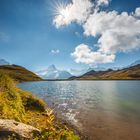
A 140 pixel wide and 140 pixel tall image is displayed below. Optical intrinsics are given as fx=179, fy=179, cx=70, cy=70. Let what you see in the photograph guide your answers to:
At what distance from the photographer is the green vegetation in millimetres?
10438

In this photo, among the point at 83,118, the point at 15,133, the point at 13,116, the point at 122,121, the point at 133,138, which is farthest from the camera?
the point at 83,118

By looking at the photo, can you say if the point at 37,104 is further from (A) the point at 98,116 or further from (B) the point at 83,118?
(A) the point at 98,116

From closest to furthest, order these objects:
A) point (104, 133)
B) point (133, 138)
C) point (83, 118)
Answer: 1. point (133, 138)
2. point (104, 133)
3. point (83, 118)

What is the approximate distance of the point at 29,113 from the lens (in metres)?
22.5

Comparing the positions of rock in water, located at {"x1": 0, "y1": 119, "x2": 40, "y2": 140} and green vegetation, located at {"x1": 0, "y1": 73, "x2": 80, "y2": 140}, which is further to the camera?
green vegetation, located at {"x1": 0, "y1": 73, "x2": 80, "y2": 140}

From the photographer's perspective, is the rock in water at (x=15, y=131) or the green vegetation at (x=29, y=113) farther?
the green vegetation at (x=29, y=113)


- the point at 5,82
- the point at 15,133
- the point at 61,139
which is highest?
the point at 5,82

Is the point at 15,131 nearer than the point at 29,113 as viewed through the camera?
Yes

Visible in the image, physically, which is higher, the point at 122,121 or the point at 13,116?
the point at 13,116

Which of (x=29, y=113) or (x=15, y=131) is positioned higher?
(x=15, y=131)

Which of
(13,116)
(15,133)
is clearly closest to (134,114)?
(13,116)

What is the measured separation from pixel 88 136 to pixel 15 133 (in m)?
11.6

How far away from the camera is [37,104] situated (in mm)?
26703

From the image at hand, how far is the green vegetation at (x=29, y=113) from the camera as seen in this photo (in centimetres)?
1044
